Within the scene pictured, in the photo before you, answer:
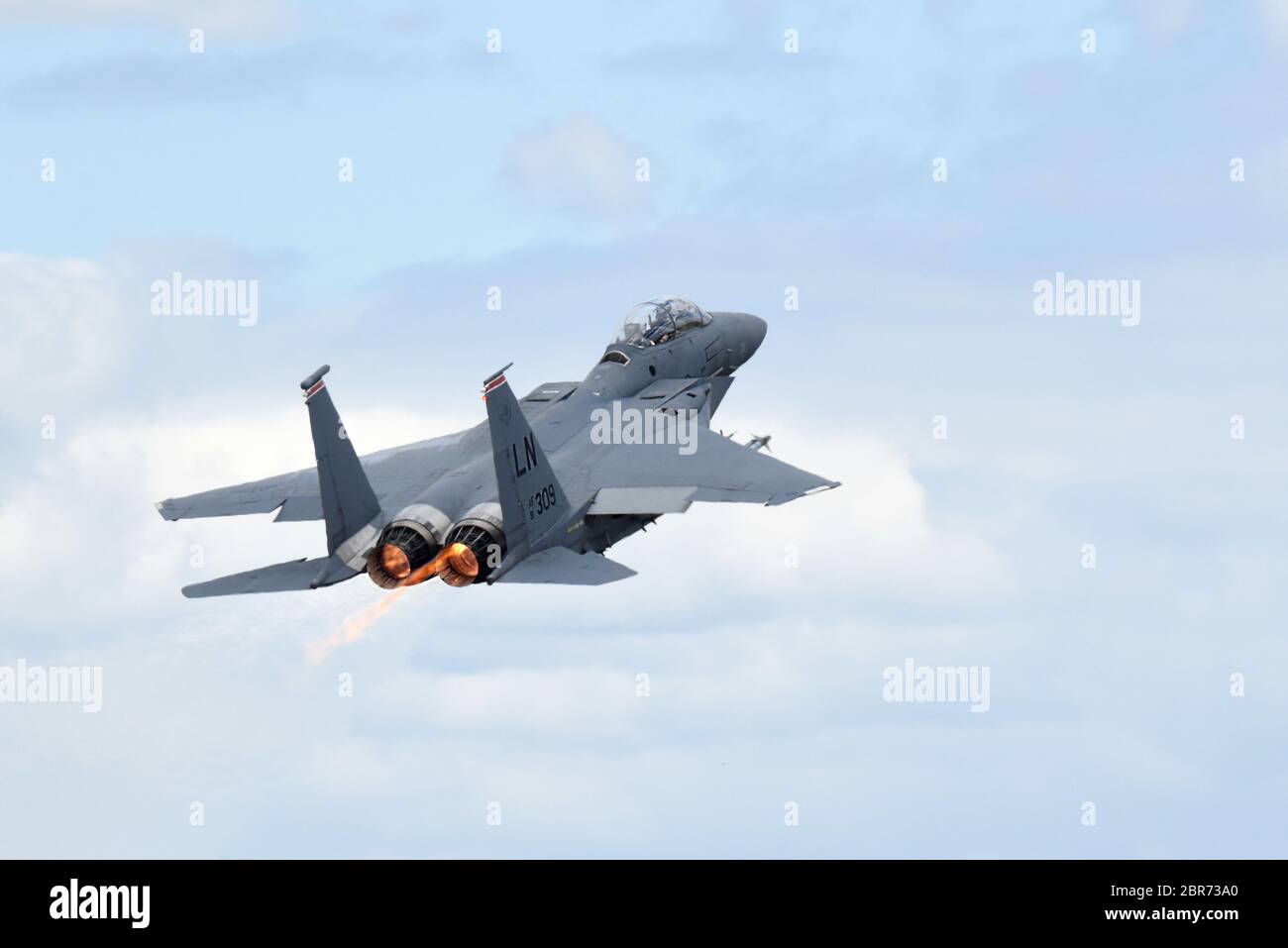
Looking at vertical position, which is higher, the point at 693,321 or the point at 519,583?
the point at 693,321

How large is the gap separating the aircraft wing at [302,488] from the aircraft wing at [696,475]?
339 cm

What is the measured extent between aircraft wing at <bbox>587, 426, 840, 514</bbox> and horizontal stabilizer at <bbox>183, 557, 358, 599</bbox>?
19.5ft

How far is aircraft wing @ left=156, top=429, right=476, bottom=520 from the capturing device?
5319 centimetres

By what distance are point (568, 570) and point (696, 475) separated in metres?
4.58

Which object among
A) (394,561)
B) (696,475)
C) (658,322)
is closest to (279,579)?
(394,561)

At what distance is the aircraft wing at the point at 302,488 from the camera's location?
53.2 metres

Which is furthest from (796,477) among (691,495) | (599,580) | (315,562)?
(315,562)

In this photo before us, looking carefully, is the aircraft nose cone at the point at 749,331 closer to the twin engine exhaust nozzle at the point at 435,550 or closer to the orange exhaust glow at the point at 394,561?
the twin engine exhaust nozzle at the point at 435,550

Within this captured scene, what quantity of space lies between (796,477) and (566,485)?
4.80m

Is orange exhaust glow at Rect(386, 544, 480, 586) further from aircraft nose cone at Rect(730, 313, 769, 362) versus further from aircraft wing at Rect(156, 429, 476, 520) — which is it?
aircraft nose cone at Rect(730, 313, 769, 362)

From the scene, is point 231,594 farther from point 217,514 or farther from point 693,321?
point 693,321

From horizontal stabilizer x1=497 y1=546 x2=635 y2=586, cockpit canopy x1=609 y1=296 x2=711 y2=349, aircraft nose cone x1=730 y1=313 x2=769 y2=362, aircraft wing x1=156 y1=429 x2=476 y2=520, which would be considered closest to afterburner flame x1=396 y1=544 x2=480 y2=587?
horizontal stabilizer x1=497 y1=546 x2=635 y2=586

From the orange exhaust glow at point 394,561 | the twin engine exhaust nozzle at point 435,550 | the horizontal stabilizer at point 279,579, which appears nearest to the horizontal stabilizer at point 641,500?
the twin engine exhaust nozzle at point 435,550

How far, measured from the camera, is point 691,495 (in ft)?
169
